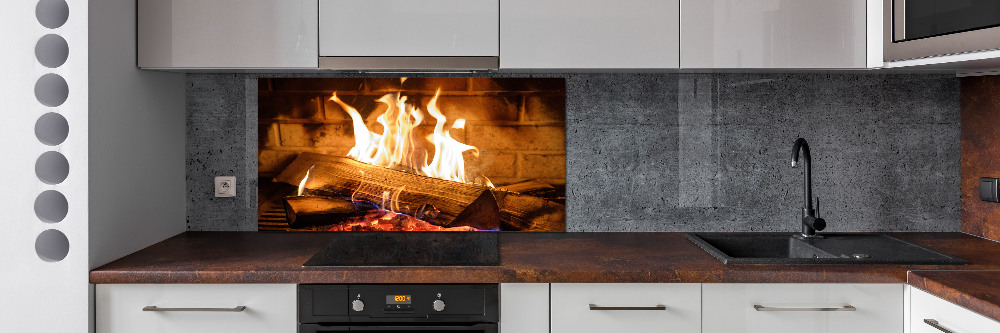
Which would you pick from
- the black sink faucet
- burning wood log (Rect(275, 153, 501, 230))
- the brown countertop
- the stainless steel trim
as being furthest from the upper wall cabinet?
the brown countertop

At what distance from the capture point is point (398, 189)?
2527 millimetres

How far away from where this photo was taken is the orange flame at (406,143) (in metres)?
2.52

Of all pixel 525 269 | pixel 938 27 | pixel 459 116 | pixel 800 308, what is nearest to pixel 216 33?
pixel 459 116

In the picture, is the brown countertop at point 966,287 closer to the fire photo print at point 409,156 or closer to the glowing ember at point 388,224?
the fire photo print at point 409,156

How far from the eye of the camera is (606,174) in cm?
254

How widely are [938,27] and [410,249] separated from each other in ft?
5.34

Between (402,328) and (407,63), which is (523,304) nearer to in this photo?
(402,328)
